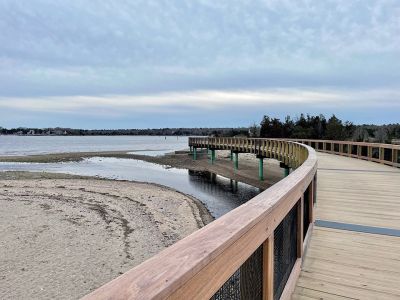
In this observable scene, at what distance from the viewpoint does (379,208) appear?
6.67 metres

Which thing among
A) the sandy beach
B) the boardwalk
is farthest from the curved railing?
the sandy beach

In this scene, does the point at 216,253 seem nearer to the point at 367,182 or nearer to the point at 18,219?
the point at 367,182

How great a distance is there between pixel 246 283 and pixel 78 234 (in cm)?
1171

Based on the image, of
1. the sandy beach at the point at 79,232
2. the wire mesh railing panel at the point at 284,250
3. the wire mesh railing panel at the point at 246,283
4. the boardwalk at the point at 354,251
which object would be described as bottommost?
the sandy beach at the point at 79,232

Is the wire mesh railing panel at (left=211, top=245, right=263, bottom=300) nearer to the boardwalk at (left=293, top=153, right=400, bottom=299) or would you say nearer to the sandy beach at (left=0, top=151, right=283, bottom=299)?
the boardwalk at (left=293, top=153, right=400, bottom=299)

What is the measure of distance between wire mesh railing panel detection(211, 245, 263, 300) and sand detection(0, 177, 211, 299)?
7.10 meters

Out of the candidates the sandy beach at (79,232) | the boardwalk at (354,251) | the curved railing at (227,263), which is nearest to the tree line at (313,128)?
the sandy beach at (79,232)

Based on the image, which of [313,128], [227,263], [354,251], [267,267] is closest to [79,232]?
[354,251]

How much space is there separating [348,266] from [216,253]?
318 centimetres

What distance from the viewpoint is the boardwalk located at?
3418 mm

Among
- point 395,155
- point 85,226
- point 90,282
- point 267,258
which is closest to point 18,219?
point 85,226

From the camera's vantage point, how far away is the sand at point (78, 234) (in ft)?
28.8

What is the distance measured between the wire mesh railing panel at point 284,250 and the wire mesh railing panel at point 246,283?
0.51 metres

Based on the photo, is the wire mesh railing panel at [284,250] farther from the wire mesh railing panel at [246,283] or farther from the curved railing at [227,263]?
the wire mesh railing panel at [246,283]
